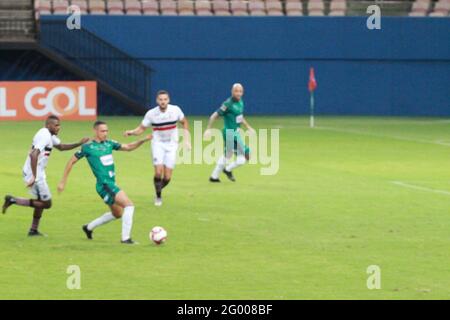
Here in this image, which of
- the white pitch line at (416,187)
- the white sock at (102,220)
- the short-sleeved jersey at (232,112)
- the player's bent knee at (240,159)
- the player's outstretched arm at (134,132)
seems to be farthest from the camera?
the short-sleeved jersey at (232,112)

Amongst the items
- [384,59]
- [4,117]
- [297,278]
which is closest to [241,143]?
[297,278]

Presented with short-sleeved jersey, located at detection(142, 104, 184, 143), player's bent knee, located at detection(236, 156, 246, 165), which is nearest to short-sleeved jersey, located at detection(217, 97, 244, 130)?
player's bent knee, located at detection(236, 156, 246, 165)

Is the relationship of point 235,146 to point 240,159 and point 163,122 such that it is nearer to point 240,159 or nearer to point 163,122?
point 240,159

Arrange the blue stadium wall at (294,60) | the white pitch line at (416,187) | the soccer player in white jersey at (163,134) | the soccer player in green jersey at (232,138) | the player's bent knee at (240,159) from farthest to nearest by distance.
Result: the blue stadium wall at (294,60)
the player's bent knee at (240,159)
the soccer player in green jersey at (232,138)
the white pitch line at (416,187)
the soccer player in white jersey at (163,134)

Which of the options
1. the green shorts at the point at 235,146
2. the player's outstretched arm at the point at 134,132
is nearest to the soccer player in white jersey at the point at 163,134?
the player's outstretched arm at the point at 134,132

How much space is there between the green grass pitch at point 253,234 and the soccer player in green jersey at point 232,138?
1.23 ft

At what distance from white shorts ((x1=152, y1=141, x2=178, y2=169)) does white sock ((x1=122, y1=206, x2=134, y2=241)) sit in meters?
5.72

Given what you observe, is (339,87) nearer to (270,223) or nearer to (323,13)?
(323,13)

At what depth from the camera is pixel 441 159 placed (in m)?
32.8

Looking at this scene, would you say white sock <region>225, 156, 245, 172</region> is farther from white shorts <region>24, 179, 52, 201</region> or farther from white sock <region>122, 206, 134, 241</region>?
white sock <region>122, 206, 134, 241</region>

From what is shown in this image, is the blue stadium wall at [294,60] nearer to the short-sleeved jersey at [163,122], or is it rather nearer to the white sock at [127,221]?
the short-sleeved jersey at [163,122]

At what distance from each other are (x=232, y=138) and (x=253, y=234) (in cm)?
849

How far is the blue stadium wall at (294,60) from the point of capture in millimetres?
53062

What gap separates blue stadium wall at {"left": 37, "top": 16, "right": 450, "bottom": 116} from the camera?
53.1m
